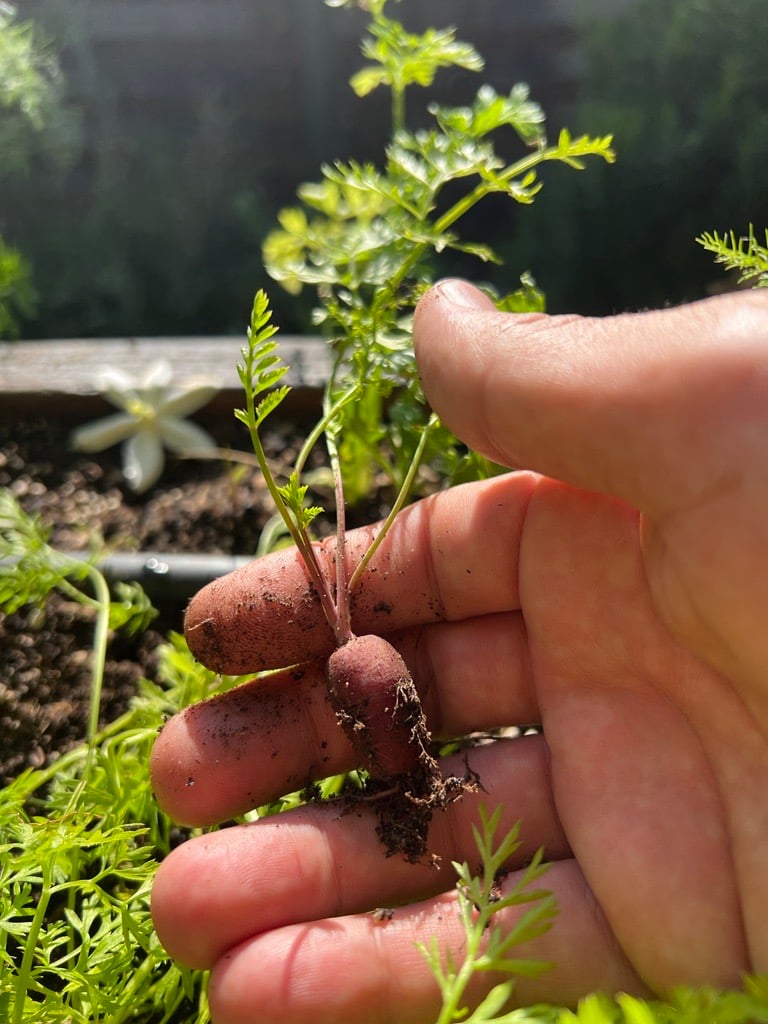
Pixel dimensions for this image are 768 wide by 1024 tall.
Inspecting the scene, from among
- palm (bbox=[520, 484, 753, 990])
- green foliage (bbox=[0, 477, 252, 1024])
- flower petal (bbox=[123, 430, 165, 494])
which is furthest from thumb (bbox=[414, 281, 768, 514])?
flower petal (bbox=[123, 430, 165, 494])

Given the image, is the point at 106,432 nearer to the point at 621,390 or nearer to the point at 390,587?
the point at 390,587

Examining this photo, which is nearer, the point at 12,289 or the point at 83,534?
the point at 83,534

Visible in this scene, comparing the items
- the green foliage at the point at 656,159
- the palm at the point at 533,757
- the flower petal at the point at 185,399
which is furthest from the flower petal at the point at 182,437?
the green foliage at the point at 656,159

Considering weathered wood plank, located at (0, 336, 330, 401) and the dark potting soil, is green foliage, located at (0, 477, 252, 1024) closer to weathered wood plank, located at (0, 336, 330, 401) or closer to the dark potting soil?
the dark potting soil

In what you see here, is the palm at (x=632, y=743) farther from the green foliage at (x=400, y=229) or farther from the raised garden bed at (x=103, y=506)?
the raised garden bed at (x=103, y=506)

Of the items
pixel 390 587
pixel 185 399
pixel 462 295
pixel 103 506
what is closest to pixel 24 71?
pixel 185 399

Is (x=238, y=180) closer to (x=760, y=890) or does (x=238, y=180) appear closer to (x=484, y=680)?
(x=484, y=680)

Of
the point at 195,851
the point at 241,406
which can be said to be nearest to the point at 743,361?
the point at 195,851
